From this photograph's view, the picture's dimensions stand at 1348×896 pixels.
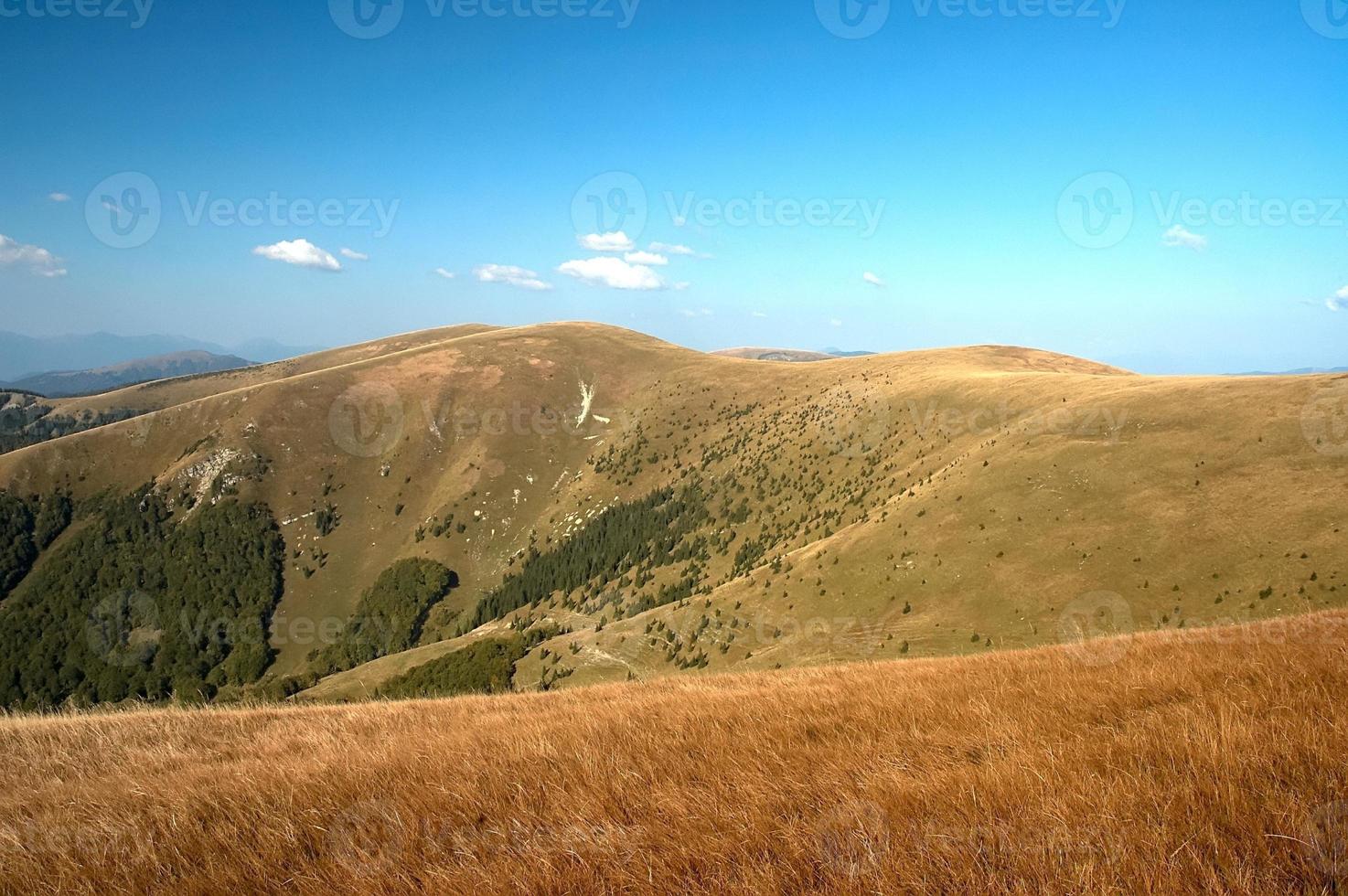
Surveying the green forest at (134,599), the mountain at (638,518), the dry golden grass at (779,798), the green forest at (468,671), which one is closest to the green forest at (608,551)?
the mountain at (638,518)

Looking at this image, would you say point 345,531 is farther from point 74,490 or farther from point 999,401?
point 999,401

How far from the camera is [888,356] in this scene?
127 meters

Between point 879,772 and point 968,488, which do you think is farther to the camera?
point 968,488

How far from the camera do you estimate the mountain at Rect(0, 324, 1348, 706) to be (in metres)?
33.7

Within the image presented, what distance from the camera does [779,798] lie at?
171 inches

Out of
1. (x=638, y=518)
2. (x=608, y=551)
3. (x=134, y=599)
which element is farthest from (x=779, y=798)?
(x=134, y=599)

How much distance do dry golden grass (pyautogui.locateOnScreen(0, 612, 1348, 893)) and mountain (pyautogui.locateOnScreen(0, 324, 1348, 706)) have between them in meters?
11.2

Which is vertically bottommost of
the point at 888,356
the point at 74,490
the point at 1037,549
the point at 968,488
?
the point at 74,490

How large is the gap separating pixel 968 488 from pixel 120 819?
161 feet

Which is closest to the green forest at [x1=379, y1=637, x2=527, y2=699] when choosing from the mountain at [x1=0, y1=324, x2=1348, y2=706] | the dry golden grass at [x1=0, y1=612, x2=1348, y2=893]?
the mountain at [x1=0, y1=324, x2=1348, y2=706]

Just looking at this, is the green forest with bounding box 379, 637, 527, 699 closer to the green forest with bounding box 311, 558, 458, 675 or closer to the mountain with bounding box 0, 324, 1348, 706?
the mountain with bounding box 0, 324, 1348, 706

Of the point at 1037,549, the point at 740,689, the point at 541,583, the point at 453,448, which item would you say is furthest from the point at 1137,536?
the point at 453,448

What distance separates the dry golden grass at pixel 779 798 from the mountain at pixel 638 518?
1117 cm

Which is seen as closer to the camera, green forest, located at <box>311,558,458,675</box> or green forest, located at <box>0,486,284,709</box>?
green forest, located at <box>311,558,458,675</box>
